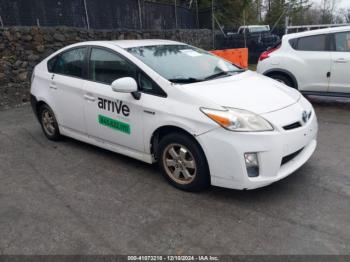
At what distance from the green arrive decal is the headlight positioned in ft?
3.82

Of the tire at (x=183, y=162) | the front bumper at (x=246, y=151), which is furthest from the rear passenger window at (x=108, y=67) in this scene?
the front bumper at (x=246, y=151)

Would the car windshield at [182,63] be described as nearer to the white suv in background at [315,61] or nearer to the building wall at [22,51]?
the white suv in background at [315,61]

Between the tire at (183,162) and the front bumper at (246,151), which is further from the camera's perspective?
the tire at (183,162)

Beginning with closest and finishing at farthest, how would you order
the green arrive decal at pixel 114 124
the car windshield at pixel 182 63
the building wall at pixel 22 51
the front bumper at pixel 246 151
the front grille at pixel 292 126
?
1. the front bumper at pixel 246 151
2. the front grille at pixel 292 126
3. the car windshield at pixel 182 63
4. the green arrive decal at pixel 114 124
5. the building wall at pixel 22 51

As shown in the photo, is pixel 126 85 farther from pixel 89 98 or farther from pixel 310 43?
pixel 310 43

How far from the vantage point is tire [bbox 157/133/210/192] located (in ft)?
11.2

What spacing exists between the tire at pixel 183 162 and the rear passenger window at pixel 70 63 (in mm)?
1820

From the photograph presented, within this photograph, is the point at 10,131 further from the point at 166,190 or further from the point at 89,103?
the point at 166,190

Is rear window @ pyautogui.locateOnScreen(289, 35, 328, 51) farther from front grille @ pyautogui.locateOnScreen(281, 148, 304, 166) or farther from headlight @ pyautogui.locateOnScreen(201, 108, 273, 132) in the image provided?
headlight @ pyautogui.locateOnScreen(201, 108, 273, 132)

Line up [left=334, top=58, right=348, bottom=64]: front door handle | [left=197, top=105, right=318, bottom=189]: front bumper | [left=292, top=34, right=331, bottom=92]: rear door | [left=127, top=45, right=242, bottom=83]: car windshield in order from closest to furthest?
[left=197, top=105, right=318, bottom=189]: front bumper → [left=127, top=45, right=242, bottom=83]: car windshield → [left=334, top=58, right=348, bottom=64]: front door handle → [left=292, top=34, right=331, bottom=92]: rear door

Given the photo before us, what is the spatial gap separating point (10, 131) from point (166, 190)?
3908 mm

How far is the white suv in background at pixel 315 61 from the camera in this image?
22.3 feet

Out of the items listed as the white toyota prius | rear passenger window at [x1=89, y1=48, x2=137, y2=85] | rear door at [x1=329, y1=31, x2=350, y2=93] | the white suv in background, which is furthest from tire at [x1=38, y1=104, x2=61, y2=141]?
rear door at [x1=329, y1=31, x2=350, y2=93]

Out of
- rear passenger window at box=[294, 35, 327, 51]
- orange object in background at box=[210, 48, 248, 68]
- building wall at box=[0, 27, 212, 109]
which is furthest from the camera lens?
orange object in background at box=[210, 48, 248, 68]
